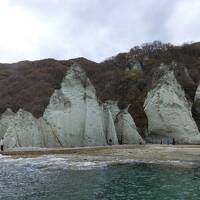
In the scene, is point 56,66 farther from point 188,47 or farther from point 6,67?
point 188,47

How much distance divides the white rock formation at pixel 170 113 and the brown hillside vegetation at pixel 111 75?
15.2 m

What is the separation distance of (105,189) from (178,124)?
95.2 feet

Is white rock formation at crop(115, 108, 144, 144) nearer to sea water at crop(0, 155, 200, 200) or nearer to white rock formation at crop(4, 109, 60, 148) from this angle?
white rock formation at crop(4, 109, 60, 148)

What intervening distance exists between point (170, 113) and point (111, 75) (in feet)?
164

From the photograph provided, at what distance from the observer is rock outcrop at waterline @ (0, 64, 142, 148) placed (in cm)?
4444

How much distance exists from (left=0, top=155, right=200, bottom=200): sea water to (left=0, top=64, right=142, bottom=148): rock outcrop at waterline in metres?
14.4

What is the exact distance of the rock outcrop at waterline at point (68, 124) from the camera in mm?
44438

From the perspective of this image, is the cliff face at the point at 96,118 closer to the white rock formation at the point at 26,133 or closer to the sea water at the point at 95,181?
the white rock formation at the point at 26,133

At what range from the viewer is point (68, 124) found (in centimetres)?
4500

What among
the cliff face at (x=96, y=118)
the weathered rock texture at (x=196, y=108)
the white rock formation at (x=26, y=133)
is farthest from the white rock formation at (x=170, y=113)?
the white rock formation at (x=26, y=133)

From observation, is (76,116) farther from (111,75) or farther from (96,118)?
(111,75)

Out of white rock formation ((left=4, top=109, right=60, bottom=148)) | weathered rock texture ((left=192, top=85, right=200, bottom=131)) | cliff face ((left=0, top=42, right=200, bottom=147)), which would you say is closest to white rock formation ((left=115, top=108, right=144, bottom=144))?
cliff face ((left=0, top=42, right=200, bottom=147))

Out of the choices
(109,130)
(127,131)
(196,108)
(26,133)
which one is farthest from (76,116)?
(196,108)

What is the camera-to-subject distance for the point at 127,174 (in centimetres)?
2428
